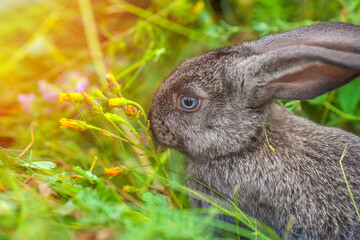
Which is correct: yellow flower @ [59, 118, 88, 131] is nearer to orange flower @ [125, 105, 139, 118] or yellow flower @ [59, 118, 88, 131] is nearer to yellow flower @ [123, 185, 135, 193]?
orange flower @ [125, 105, 139, 118]

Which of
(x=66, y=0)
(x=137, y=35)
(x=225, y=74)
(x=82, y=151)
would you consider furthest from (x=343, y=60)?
Result: (x=66, y=0)

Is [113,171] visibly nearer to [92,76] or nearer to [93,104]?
[93,104]

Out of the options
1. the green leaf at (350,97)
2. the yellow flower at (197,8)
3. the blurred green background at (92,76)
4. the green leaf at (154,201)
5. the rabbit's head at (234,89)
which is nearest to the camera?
the blurred green background at (92,76)

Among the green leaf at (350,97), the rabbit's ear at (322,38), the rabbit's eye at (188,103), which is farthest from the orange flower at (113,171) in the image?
the green leaf at (350,97)

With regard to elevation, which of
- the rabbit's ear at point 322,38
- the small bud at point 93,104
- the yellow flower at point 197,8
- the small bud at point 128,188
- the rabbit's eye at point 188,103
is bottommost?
the small bud at point 128,188

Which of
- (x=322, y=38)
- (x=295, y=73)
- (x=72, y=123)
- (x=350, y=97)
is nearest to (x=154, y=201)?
(x=72, y=123)

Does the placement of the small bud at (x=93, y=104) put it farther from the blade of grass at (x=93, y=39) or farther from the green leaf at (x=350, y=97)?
the green leaf at (x=350, y=97)
